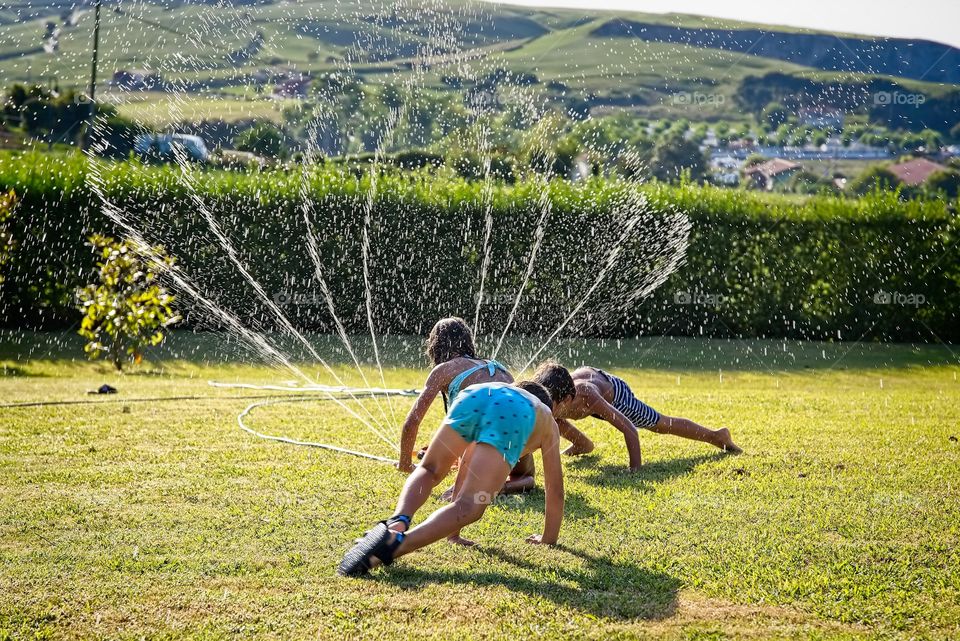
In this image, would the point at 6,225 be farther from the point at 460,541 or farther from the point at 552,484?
the point at 552,484

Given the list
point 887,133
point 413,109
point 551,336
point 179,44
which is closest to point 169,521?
point 551,336

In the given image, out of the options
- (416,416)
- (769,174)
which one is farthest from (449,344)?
(769,174)

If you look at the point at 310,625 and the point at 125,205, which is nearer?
the point at 310,625

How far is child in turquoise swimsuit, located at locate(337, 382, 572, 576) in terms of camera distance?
5145 millimetres

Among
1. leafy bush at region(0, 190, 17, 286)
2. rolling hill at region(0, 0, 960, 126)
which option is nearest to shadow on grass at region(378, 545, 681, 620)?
leafy bush at region(0, 190, 17, 286)

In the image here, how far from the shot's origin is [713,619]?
4.70 m

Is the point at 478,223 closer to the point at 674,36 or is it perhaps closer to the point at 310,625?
the point at 310,625

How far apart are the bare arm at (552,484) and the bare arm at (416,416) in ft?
4.46

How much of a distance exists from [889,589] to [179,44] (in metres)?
91.5

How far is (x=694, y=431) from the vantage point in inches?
326

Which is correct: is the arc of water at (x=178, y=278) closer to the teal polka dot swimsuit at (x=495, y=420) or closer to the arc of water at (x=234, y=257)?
the arc of water at (x=234, y=257)

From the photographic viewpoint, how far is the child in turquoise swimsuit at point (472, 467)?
5145 millimetres

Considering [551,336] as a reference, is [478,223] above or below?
above

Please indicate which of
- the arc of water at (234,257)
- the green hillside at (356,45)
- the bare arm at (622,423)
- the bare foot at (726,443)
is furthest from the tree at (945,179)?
the bare arm at (622,423)
